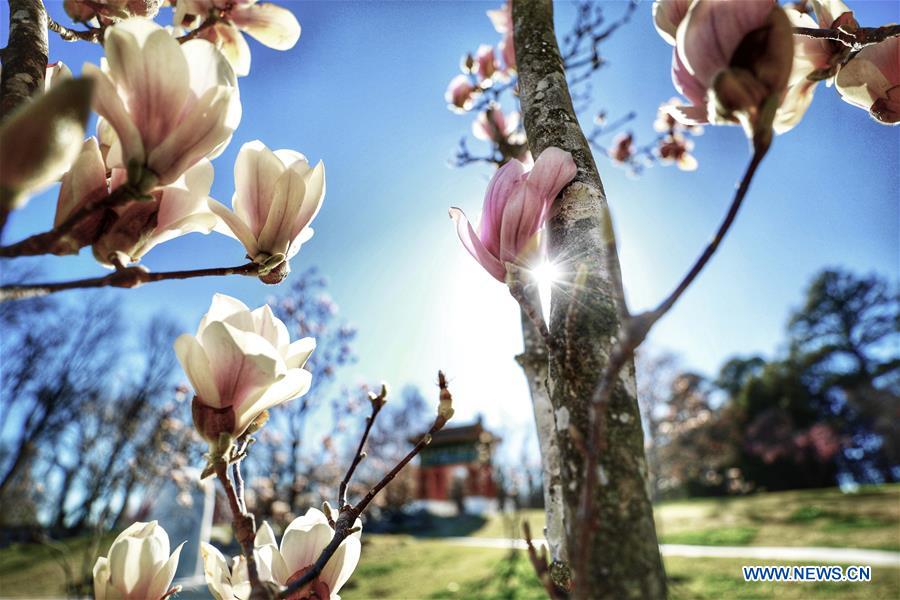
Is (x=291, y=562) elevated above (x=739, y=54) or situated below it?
below

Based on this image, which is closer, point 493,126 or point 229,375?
point 229,375

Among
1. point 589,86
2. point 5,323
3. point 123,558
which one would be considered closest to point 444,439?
point 5,323

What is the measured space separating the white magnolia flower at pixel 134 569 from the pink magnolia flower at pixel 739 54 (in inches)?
26.7

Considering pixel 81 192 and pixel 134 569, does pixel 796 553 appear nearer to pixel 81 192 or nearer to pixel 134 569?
pixel 134 569

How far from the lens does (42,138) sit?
0.98ft

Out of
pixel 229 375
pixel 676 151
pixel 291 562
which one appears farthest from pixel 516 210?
pixel 676 151

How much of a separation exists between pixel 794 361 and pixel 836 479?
5.17 meters

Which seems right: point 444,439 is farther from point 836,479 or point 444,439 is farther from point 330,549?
point 330,549

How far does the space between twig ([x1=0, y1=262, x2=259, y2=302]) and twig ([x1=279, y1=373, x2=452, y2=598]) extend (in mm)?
269

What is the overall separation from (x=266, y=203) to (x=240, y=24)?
0.51 metres

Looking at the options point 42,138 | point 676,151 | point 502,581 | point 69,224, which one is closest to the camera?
point 42,138

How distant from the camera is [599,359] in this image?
0.46 m

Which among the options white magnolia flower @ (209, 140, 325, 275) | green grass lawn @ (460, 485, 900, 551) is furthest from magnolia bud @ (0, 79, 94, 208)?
green grass lawn @ (460, 485, 900, 551)

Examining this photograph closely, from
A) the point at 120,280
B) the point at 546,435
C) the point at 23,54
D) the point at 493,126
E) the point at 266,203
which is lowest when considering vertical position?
the point at 546,435
